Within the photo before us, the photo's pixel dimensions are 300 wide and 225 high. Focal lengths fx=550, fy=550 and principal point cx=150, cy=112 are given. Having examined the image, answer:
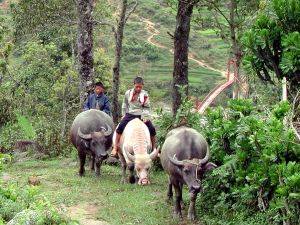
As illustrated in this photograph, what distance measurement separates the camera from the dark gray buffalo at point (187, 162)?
28.2ft

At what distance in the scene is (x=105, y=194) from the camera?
10578mm

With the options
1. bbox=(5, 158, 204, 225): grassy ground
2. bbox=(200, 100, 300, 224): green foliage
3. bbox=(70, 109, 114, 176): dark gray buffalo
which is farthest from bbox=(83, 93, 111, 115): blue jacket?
bbox=(200, 100, 300, 224): green foliage

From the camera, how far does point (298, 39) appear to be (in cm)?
731

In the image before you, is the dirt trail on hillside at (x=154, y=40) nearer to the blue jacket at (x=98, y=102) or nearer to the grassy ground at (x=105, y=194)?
the blue jacket at (x=98, y=102)

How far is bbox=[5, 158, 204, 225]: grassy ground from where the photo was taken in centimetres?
905

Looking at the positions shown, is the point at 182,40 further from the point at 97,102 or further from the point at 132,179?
the point at 132,179

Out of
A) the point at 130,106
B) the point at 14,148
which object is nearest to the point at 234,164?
the point at 130,106

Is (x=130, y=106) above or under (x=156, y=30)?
under

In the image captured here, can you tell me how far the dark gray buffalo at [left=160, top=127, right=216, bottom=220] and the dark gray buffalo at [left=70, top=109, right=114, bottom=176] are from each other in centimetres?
287

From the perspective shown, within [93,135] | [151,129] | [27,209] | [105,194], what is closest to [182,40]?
[151,129]

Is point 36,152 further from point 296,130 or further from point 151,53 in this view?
point 151,53

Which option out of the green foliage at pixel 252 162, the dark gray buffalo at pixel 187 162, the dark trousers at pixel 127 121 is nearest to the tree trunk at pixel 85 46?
the dark trousers at pixel 127 121

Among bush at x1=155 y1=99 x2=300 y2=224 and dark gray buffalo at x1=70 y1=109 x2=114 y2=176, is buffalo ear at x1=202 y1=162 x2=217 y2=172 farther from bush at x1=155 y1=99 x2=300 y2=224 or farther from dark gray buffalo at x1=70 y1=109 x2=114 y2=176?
dark gray buffalo at x1=70 y1=109 x2=114 y2=176

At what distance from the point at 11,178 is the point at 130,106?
3246 millimetres
